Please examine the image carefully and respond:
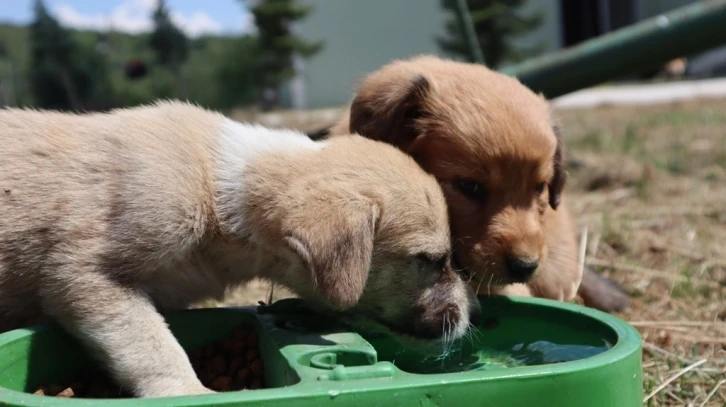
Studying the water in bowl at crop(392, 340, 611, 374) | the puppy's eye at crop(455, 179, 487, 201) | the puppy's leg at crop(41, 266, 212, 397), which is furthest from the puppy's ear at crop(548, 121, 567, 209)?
the puppy's leg at crop(41, 266, 212, 397)

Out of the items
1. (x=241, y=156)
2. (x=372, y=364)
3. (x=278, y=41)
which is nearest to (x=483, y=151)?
(x=241, y=156)

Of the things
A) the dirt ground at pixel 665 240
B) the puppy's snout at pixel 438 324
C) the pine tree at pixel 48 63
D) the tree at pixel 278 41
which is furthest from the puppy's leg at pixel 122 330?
the tree at pixel 278 41

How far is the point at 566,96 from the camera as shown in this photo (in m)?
9.54

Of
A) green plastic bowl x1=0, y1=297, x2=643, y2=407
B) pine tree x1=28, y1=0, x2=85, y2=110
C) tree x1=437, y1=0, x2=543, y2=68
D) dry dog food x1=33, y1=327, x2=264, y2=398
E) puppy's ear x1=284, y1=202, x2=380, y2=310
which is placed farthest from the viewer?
tree x1=437, y1=0, x2=543, y2=68

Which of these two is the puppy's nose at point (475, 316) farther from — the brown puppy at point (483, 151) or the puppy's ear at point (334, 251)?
the puppy's ear at point (334, 251)

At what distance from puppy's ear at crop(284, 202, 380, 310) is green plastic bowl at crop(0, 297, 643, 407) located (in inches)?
6.9

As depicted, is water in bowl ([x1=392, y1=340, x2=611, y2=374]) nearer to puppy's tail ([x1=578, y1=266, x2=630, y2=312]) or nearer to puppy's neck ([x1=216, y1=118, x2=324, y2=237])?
puppy's neck ([x1=216, y1=118, x2=324, y2=237])

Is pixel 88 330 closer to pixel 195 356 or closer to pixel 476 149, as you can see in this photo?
pixel 195 356

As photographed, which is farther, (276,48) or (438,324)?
(276,48)

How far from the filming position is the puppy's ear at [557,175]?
12.1ft

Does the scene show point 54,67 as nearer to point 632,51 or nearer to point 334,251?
point 632,51

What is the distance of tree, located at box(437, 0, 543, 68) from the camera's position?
19.8m

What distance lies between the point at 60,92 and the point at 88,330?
15.4 meters

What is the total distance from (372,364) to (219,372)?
→ 68 cm
